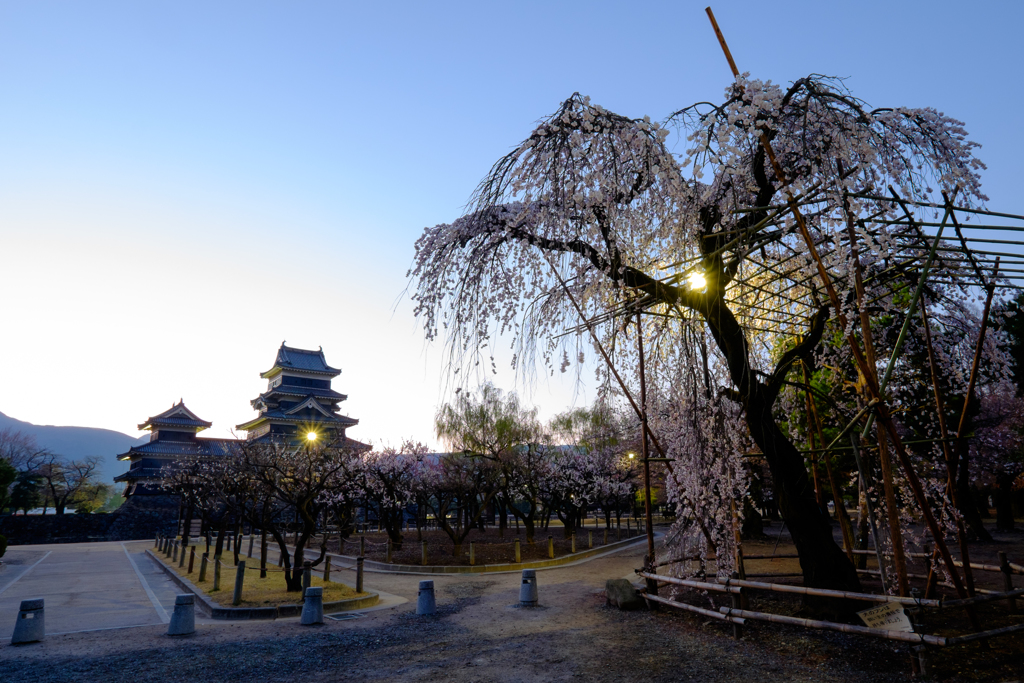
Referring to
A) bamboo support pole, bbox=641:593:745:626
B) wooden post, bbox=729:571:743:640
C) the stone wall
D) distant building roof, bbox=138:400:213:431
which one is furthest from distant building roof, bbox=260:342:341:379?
wooden post, bbox=729:571:743:640

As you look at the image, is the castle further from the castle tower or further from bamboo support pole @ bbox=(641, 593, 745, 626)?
bamboo support pole @ bbox=(641, 593, 745, 626)

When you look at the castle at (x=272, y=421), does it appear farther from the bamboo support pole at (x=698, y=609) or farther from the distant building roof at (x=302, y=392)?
the bamboo support pole at (x=698, y=609)

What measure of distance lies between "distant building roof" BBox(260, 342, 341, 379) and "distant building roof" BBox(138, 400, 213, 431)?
8063mm

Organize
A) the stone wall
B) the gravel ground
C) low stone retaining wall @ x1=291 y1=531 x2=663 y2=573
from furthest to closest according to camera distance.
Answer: the stone wall
low stone retaining wall @ x1=291 y1=531 x2=663 y2=573
the gravel ground

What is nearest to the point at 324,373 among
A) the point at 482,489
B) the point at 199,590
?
the point at 482,489

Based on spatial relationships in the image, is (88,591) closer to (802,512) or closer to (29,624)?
(29,624)

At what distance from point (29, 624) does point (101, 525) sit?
45.7 m

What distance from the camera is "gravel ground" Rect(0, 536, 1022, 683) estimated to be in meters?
6.70

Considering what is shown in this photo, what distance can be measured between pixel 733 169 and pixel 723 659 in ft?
20.1

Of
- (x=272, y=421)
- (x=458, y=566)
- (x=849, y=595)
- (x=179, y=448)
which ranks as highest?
(x=272, y=421)

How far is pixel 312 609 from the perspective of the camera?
10.9m

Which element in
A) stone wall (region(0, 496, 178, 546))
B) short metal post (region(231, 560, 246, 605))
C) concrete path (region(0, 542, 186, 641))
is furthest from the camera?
stone wall (region(0, 496, 178, 546))

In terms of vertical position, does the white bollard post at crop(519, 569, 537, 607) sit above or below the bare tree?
below

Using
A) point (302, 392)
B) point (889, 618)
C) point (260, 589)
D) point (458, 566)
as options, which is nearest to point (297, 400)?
point (302, 392)
